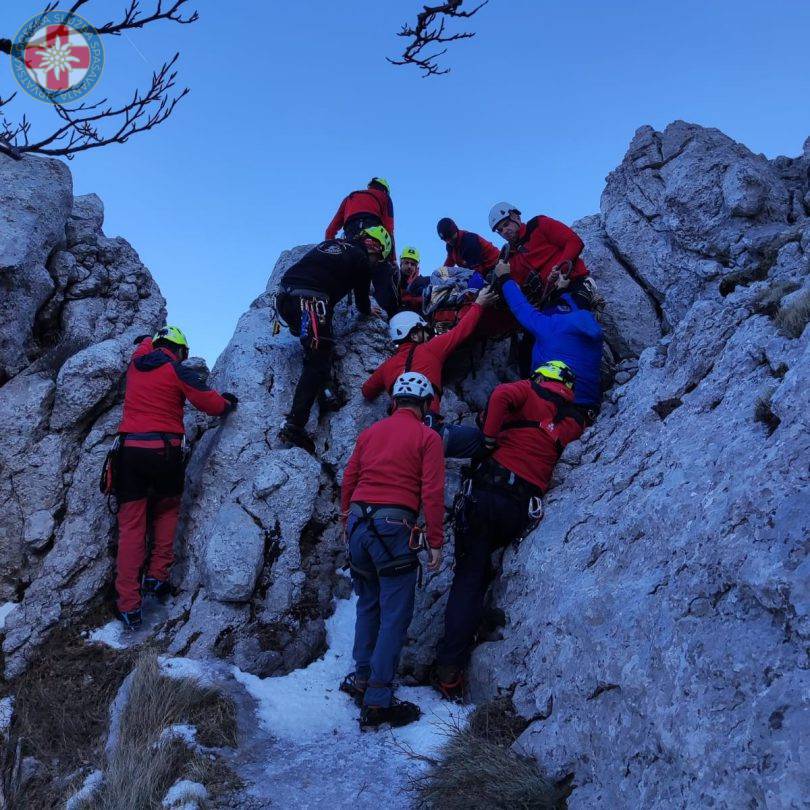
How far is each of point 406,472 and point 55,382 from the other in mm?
6311

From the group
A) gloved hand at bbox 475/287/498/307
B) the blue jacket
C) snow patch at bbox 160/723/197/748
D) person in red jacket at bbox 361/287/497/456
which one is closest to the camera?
snow patch at bbox 160/723/197/748

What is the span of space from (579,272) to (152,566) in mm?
8054

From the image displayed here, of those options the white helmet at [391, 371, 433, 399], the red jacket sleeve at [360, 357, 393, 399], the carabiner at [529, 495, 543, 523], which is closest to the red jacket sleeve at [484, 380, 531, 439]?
the white helmet at [391, 371, 433, 399]

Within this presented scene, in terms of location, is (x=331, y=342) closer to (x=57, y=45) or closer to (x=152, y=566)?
(x=152, y=566)

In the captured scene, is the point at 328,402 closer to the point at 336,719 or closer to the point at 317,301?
the point at 317,301

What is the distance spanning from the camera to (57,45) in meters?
4.02

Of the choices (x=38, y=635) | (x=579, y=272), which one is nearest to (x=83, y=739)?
(x=38, y=635)

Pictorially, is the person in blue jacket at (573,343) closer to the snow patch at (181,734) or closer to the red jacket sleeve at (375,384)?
the red jacket sleeve at (375,384)

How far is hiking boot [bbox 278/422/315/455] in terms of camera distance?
9.16m

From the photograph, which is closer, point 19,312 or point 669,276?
point 19,312

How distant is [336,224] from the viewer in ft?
41.7

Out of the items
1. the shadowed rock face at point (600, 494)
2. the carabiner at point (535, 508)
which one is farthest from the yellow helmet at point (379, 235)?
the carabiner at point (535, 508)

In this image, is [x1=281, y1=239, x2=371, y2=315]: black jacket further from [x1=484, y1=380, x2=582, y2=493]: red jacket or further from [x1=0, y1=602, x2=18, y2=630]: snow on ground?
[x1=0, y1=602, x2=18, y2=630]: snow on ground

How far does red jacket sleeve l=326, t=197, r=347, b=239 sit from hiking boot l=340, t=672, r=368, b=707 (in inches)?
345
